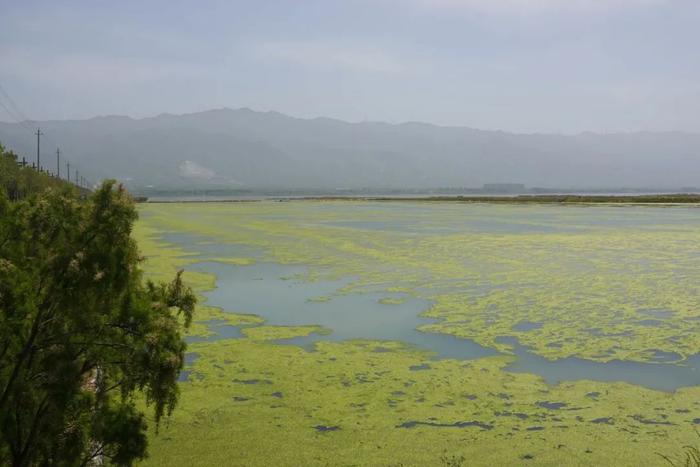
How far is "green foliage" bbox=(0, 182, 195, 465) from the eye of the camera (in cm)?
586

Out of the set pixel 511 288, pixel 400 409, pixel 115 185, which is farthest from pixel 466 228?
pixel 115 185

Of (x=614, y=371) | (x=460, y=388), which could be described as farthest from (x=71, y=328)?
(x=614, y=371)

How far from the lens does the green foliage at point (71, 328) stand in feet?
19.2

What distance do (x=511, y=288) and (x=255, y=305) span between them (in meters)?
8.20

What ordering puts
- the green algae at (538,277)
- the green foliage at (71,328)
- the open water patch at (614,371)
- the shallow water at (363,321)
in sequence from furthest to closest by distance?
the green algae at (538,277), the shallow water at (363,321), the open water patch at (614,371), the green foliage at (71,328)

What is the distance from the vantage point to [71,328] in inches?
247

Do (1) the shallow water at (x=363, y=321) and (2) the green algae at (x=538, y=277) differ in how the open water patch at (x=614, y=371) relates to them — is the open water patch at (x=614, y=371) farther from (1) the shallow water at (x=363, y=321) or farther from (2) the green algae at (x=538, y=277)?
(2) the green algae at (x=538, y=277)

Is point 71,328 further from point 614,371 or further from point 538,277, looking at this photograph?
point 538,277

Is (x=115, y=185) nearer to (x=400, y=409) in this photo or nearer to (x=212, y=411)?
(x=212, y=411)

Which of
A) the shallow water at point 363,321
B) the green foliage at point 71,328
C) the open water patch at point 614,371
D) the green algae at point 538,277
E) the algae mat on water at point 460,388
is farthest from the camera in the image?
the green algae at point 538,277

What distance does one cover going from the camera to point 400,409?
9516 millimetres

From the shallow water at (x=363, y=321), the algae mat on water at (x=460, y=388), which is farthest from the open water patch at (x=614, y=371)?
the algae mat on water at (x=460, y=388)

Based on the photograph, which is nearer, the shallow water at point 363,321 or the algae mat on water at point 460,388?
the algae mat on water at point 460,388

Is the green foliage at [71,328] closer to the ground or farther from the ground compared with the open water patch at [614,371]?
farther from the ground
